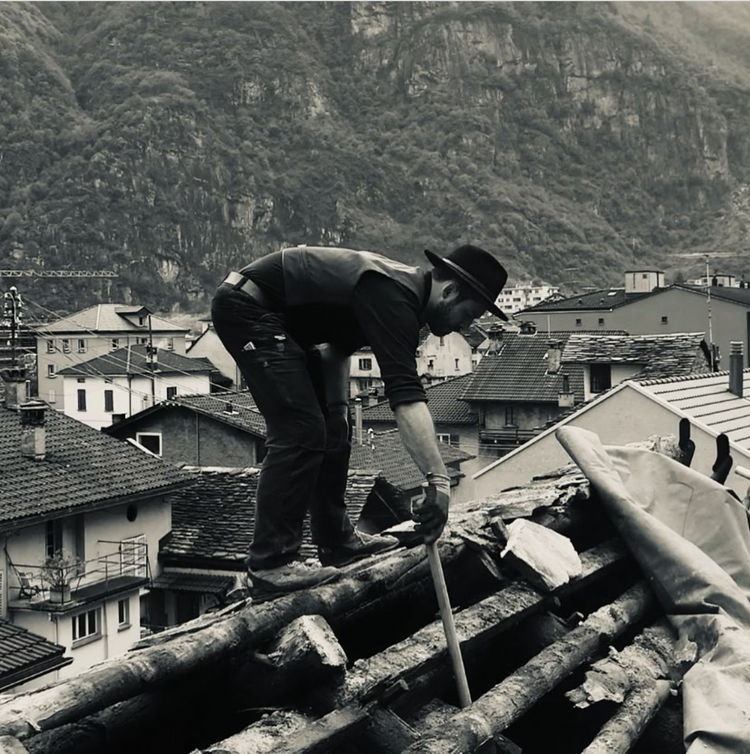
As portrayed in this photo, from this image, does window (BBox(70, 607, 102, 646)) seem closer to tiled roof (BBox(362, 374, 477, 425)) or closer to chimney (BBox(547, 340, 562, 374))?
tiled roof (BBox(362, 374, 477, 425))

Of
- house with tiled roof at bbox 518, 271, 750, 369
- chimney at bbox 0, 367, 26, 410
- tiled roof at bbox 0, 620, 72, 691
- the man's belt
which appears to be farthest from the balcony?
house with tiled roof at bbox 518, 271, 750, 369

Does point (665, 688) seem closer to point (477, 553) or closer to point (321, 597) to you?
point (477, 553)

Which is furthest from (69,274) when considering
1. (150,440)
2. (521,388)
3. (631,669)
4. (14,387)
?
(631,669)

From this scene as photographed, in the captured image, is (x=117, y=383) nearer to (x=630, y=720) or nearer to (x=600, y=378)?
(x=600, y=378)

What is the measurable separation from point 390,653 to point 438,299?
5.23 feet

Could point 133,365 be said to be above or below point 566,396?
below

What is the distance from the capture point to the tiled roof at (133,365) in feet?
198

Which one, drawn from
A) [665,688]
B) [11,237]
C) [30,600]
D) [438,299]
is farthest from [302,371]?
[11,237]

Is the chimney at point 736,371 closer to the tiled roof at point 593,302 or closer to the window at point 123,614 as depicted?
the window at point 123,614

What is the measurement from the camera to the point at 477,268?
480 centimetres

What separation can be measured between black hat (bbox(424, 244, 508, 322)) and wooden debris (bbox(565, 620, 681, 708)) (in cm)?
165

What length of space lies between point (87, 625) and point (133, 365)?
39.4m

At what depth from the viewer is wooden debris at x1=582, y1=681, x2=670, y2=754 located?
12.4 feet

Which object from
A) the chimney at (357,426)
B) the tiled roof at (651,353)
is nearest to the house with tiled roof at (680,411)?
the tiled roof at (651,353)
